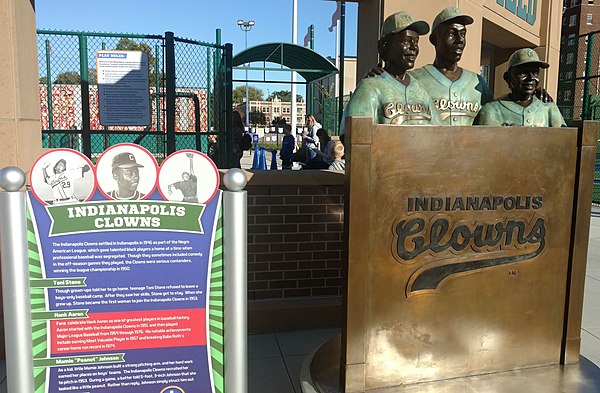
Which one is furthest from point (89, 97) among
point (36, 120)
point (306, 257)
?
point (306, 257)

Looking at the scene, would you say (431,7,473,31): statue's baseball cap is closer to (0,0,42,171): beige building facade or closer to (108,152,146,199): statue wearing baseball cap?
(108,152,146,199): statue wearing baseball cap

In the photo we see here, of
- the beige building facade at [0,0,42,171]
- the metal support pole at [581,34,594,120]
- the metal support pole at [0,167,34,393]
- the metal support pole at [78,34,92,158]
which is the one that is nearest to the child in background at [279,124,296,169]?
the metal support pole at [581,34,594,120]

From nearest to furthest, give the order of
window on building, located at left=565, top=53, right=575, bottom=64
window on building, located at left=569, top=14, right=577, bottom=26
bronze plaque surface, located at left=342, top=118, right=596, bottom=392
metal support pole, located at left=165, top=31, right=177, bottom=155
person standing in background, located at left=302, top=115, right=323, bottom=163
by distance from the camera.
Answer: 1. bronze plaque surface, located at left=342, top=118, right=596, bottom=392
2. metal support pole, located at left=165, top=31, right=177, bottom=155
3. person standing in background, located at left=302, top=115, right=323, bottom=163
4. window on building, located at left=565, top=53, right=575, bottom=64
5. window on building, located at left=569, top=14, right=577, bottom=26

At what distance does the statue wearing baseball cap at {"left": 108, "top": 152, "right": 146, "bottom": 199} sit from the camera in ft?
7.02

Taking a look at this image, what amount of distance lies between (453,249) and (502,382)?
0.82m

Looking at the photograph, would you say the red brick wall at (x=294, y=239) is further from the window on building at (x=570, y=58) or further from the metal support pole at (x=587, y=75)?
the window on building at (x=570, y=58)

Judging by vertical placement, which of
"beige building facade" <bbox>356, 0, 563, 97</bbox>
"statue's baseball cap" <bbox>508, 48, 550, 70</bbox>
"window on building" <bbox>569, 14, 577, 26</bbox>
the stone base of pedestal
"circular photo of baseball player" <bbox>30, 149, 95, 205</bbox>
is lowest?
the stone base of pedestal

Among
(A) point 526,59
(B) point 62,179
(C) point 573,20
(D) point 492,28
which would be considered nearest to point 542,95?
(A) point 526,59

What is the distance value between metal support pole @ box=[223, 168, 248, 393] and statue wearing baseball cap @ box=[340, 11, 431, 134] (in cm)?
103

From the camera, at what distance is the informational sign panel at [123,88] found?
6047mm

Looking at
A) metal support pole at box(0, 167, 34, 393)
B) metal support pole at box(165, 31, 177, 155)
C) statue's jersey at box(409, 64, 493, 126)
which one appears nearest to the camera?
metal support pole at box(0, 167, 34, 393)

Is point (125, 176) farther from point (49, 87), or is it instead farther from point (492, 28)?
point (492, 28)

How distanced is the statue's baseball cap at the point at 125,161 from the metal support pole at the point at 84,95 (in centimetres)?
437

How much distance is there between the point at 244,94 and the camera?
308 feet
